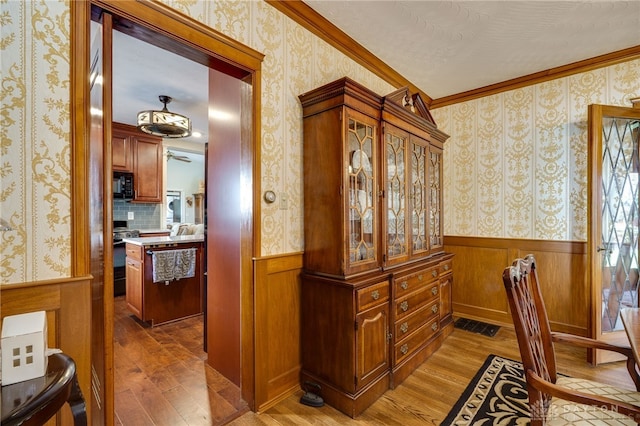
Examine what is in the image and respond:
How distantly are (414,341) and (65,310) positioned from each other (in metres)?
2.29

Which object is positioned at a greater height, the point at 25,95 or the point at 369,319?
the point at 25,95

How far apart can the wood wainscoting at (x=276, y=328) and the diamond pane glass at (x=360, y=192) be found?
449mm

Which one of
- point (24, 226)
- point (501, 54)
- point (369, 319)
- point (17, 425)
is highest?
point (501, 54)

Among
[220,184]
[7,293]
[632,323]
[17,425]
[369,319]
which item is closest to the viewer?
[17,425]

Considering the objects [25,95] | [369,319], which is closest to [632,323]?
[369,319]

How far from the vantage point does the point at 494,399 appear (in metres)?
2.00

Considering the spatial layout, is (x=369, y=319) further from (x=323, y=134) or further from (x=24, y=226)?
(x=24, y=226)

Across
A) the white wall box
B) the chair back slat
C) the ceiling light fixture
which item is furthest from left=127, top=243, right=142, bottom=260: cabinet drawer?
the chair back slat

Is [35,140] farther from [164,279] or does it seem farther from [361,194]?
[164,279]

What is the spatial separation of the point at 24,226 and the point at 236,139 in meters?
1.33

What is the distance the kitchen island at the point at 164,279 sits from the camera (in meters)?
3.26

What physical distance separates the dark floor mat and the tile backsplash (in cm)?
543

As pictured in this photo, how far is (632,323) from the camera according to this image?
1274mm

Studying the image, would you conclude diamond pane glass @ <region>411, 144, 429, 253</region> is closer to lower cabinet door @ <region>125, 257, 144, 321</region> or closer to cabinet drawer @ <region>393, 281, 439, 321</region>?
cabinet drawer @ <region>393, 281, 439, 321</region>
